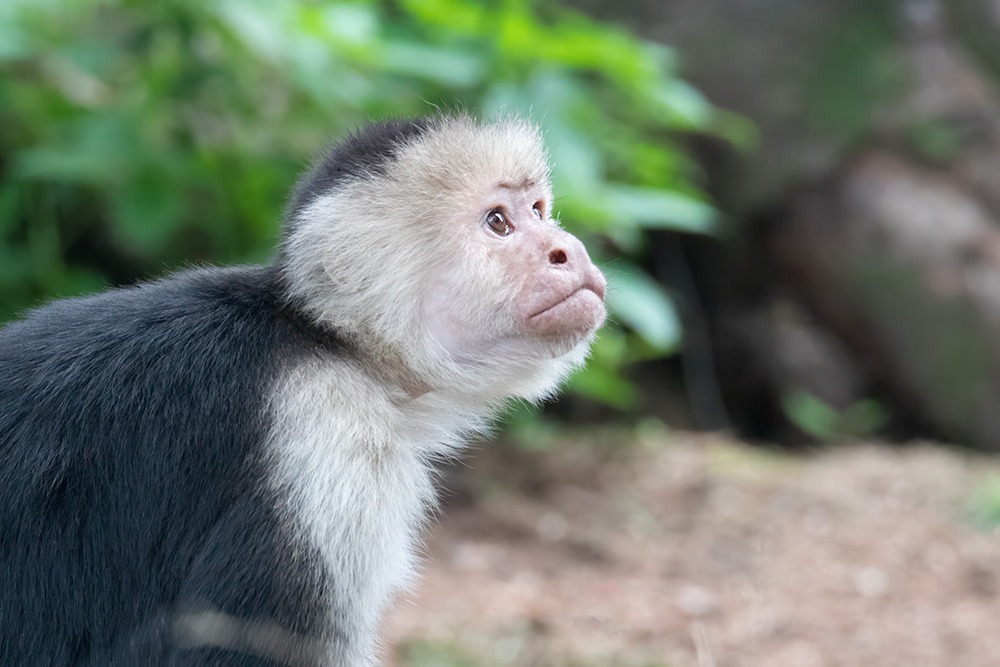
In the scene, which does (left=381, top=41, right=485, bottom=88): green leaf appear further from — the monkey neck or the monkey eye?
the monkey neck

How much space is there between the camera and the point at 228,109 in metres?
5.23

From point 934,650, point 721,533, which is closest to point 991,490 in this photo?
point 721,533

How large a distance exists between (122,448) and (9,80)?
11.0ft

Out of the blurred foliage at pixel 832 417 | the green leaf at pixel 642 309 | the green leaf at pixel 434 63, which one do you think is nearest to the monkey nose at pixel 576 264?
the green leaf at pixel 642 309

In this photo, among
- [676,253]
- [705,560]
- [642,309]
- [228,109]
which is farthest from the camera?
[676,253]

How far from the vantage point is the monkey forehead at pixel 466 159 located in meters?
2.96

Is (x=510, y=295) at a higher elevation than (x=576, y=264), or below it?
below

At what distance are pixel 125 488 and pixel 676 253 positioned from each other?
6303 mm

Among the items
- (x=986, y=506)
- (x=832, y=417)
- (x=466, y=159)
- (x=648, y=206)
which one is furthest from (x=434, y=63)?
(x=832, y=417)

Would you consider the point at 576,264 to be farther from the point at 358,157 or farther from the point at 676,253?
the point at 676,253

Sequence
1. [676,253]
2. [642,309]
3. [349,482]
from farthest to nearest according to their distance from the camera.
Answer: [676,253] → [642,309] → [349,482]

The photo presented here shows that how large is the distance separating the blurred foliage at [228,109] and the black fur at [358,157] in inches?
66.6

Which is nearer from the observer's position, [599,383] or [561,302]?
[561,302]

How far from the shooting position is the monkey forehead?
2.96m
